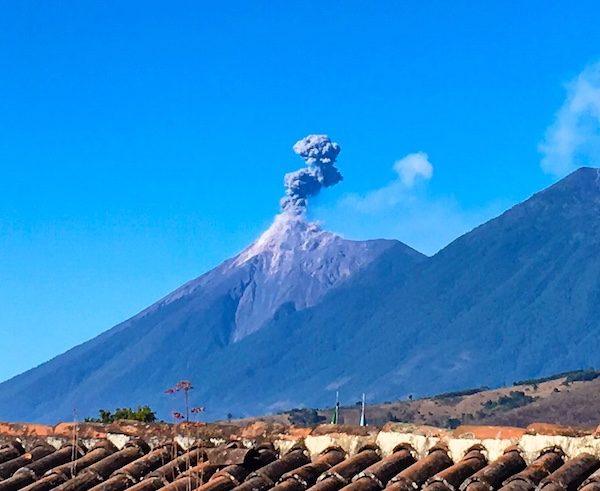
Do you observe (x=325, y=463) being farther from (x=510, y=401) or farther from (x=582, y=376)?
(x=582, y=376)

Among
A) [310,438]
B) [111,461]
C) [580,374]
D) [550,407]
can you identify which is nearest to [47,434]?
[111,461]

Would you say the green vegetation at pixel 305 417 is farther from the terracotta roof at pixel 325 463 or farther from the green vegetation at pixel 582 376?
the terracotta roof at pixel 325 463

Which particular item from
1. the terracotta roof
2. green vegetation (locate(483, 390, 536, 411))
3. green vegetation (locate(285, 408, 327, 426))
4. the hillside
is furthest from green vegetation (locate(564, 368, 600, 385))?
the terracotta roof

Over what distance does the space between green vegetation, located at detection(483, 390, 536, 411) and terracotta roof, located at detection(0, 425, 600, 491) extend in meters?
107

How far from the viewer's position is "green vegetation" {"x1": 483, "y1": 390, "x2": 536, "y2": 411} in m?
114

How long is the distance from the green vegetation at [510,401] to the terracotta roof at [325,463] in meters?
107

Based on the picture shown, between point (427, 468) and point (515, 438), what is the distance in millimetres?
714

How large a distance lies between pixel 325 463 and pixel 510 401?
4426 inches

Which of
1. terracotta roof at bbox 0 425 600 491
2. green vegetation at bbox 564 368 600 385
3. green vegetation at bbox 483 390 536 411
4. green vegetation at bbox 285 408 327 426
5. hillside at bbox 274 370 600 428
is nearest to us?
terracotta roof at bbox 0 425 600 491

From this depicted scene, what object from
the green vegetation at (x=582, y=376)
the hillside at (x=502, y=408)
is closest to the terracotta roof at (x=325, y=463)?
the hillside at (x=502, y=408)

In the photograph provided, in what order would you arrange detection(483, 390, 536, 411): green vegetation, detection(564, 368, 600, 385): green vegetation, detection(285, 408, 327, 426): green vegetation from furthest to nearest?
detection(564, 368, 600, 385): green vegetation → detection(483, 390, 536, 411): green vegetation → detection(285, 408, 327, 426): green vegetation

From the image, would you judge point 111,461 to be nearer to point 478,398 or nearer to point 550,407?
point 550,407

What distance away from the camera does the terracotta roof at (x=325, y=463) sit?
24.7 feet

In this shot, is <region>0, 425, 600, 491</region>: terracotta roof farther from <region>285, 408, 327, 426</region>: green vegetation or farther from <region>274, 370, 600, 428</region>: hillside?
<region>285, 408, 327, 426</region>: green vegetation
